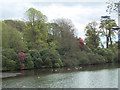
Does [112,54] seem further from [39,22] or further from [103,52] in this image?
[39,22]

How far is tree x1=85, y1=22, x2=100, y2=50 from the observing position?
47.3 metres

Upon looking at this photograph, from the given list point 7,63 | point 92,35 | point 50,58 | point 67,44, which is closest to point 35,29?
point 50,58

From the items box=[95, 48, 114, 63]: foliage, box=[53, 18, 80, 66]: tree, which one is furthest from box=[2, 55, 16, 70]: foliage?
box=[95, 48, 114, 63]: foliage

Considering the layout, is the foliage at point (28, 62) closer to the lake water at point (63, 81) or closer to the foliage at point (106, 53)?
the lake water at point (63, 81)

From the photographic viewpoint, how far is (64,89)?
13.3 m

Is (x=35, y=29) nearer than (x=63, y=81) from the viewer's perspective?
No

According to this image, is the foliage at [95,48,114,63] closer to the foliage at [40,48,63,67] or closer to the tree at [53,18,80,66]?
the tree at [53,18,80,66]

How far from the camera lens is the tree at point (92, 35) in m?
47.3

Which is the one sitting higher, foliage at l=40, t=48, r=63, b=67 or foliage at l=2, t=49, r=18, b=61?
foliage at l=2, t=49, r=18, b=61

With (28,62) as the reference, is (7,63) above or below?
above

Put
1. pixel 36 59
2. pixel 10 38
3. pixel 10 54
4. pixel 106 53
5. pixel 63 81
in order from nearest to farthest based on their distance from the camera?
pixel 63 81
pixel 10 54
pixel 36 59
pixel 10 38
pixel 106 53

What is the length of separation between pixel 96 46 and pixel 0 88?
3738 cm

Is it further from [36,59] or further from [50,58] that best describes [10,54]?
[50,58]

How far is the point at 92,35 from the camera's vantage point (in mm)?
47281
